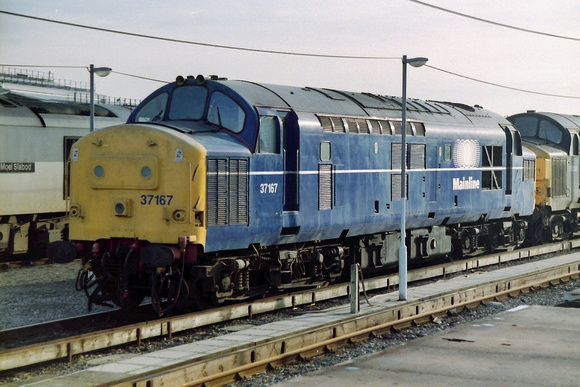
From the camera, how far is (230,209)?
1473cm

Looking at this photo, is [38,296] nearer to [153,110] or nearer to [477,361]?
[153,110]

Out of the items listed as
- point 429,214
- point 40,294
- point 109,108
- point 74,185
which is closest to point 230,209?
point 74,185

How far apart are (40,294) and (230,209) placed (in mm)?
6156

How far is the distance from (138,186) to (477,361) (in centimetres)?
640

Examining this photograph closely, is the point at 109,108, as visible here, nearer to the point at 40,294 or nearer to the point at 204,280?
the point at 40,294

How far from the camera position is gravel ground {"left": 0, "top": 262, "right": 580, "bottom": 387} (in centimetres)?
1166

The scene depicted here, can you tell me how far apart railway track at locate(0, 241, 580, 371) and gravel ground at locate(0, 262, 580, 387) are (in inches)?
6.2

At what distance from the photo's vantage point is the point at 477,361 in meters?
12.0

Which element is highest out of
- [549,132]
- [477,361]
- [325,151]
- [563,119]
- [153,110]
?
[563,119]

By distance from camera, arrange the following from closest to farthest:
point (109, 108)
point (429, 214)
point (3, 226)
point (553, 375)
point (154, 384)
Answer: point (154, 384) < point (553, 375) < point (429, 214) < point (3, 226) < point (109, 108)

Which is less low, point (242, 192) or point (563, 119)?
point (563, 119)

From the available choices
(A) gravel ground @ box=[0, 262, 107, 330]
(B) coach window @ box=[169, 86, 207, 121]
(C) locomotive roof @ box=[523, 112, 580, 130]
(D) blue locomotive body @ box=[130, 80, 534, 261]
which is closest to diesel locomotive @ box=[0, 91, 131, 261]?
(A) gravel ground @ box=[0, 262, 107, 330]

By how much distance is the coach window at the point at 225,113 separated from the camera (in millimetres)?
15367

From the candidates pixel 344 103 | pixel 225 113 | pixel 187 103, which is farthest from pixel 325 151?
pixel 187 103
